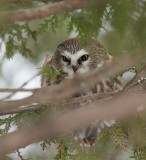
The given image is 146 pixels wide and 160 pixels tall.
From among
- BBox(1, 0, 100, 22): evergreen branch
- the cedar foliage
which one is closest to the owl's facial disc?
the cedar foliage

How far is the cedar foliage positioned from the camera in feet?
4.21

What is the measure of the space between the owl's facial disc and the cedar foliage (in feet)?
2.38

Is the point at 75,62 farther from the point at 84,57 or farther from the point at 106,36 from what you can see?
the point at 106,36

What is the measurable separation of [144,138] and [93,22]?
23.2 inches

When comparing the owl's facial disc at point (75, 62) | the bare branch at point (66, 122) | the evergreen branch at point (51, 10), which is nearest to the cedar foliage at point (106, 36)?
the evergreen branch at point (51, 10)

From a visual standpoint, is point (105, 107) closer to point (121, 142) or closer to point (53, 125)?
point (53, 125)

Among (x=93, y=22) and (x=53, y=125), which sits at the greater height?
(x=93, y=22)

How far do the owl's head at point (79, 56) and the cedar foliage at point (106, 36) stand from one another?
0.80 metres

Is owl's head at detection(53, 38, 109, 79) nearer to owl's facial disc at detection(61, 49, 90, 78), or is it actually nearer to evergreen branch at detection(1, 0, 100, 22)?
owl's facial disc at detection(61, 49, 90, 78)

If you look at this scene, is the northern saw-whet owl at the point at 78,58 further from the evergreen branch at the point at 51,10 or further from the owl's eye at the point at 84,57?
the evergreen branch at the point at 51,10

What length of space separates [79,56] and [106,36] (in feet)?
4.61

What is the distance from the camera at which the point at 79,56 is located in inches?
116

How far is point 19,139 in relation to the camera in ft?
2.22

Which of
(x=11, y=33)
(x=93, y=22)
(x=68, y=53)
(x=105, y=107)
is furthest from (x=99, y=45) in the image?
(x=105, y=107)
